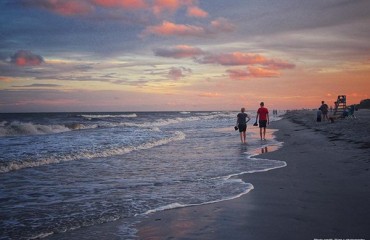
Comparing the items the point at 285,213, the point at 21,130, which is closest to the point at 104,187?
the point at 285,213

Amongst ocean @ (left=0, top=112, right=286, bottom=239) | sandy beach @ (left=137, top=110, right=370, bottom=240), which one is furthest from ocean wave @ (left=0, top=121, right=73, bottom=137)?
sandy beach @ (left=137, top=110, right=370, bottom=240)

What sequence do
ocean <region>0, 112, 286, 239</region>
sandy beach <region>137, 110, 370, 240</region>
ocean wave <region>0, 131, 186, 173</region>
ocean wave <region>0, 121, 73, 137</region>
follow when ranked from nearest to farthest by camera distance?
sandy beach <region>137, 110, 370, 240</region>
ocean <region>0, 112, 286, 239</region>
ocean wave <region>0, 131, 186, 173</region>
ocean wave <region>0, 121, 73, 137</region>

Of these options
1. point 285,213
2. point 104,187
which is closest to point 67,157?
point 104,187

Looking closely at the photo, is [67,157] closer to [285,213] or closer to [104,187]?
[104,187]

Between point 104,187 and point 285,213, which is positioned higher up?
point 285,213

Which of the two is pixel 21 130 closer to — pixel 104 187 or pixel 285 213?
pixel 104 187

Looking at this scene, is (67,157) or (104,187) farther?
(67,157)

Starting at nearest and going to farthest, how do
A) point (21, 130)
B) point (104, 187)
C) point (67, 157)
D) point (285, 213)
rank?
point (285, 213)
point (104, 187)
point (67, 157)
point (21, 130)

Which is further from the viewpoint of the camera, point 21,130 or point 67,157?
point 21,130

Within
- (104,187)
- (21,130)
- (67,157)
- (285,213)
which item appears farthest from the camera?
(21,130)

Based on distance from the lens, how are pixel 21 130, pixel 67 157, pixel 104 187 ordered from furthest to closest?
pixel 21 130 → pixel 67 157 → pixel 104 187

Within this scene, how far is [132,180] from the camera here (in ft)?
28.2

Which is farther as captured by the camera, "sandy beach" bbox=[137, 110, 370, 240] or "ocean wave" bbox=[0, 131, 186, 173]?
"ocean wave" bbox=[0, 131, 186, 173]

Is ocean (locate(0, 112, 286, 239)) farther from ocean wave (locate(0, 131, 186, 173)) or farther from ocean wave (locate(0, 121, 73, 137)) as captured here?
ocean wave (locate(0, 121, 73, 137))
